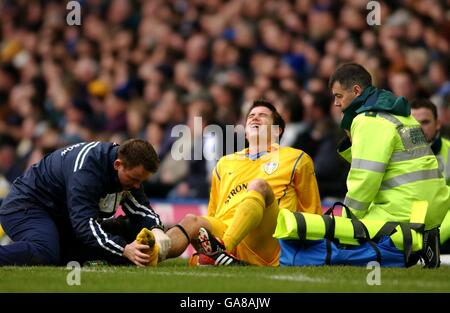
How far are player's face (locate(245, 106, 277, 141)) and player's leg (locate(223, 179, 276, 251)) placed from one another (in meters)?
0.88

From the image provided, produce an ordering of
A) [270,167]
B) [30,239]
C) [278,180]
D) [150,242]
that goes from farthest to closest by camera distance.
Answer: [270,167] < [278,180] < [30,239] < [150,242]

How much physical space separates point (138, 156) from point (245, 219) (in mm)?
935

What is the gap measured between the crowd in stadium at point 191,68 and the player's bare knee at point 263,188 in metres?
3.85

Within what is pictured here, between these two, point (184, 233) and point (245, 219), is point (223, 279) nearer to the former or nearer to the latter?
point (245, 219)

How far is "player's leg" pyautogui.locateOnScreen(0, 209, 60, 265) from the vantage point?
7785 millimetres

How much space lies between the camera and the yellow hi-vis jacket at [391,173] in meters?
7.59

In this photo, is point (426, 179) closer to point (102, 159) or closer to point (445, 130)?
point (102, 159)

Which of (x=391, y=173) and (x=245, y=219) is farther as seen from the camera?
(x=391, y=173)

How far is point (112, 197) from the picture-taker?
26.5ft

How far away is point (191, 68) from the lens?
15602 millimetres

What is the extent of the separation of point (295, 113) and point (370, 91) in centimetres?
427

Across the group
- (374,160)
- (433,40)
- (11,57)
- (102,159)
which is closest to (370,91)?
(374,160)

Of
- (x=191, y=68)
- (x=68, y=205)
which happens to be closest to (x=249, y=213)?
(x=68, y=205)

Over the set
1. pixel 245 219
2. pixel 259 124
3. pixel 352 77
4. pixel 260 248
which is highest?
pixel 352 77
